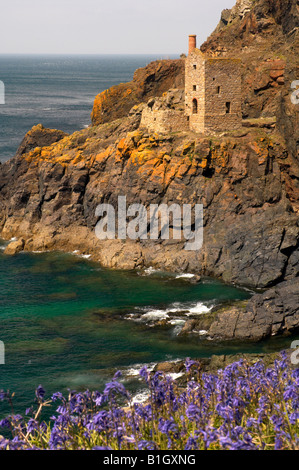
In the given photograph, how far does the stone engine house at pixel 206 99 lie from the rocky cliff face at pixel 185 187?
1.86 m

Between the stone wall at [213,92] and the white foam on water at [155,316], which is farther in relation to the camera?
the stone wall at [213,92]

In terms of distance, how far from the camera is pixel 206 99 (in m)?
79.4

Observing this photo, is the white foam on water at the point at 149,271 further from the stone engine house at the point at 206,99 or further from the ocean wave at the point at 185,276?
the stone engine house at the point at 206,99

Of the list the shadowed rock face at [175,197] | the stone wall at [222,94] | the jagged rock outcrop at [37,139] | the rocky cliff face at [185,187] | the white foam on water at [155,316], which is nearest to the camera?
the white foam on water at [155,316]

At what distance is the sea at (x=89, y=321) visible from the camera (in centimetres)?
4969

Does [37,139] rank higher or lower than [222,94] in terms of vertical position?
lower

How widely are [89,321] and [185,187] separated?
23.6 metres

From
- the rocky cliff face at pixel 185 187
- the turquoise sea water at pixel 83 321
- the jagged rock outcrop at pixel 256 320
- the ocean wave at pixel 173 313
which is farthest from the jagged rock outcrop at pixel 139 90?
the jagged rock outcrop at pixel 256 320

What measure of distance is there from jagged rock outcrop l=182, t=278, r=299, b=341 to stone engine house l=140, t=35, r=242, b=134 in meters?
28.8

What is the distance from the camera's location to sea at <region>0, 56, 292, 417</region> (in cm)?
4969

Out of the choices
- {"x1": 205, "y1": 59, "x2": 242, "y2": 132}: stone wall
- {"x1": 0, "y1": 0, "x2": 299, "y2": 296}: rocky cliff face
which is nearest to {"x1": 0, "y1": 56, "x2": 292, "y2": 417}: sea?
{"x1": 0, "y1": 0, "x2": 299, "y2": 296}: rocky cliff face

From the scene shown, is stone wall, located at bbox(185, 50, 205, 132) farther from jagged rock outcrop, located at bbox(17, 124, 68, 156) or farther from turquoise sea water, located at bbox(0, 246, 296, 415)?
jagged rock outcrop, located at bbox(17, 124, 68, 156)

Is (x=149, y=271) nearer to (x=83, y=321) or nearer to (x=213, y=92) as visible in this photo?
(x=83, y=321)

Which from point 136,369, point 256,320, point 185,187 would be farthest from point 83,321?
point 185,187
